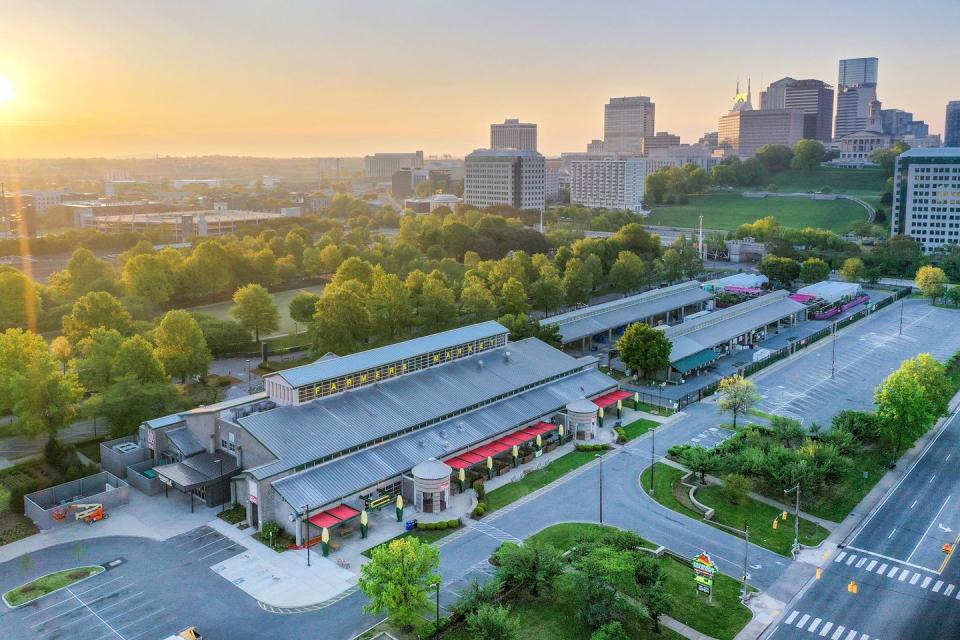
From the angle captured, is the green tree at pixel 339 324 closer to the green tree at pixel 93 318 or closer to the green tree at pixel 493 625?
the green tree at pixel 93 318

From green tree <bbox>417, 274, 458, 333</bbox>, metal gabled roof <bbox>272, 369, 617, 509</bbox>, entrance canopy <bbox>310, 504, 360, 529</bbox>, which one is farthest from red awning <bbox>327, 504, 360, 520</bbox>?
green tree <bbox>417, 274, 458, 333</bbox>

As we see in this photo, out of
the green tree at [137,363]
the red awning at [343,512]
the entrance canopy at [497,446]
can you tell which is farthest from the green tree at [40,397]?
the entrance canopy at [497,446]

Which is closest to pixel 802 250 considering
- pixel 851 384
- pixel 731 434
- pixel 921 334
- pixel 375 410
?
pixel 921 334

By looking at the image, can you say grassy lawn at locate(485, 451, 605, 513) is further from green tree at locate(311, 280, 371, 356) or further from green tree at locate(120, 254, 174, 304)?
green tree at locate(120, 254, 174, 304)

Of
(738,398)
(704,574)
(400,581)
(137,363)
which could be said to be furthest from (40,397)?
(738,398)

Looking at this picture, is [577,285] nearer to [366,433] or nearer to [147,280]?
[147,280]

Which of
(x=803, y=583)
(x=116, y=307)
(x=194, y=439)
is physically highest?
(x=116, y=307)

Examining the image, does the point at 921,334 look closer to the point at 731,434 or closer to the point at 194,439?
the point at 731,434
